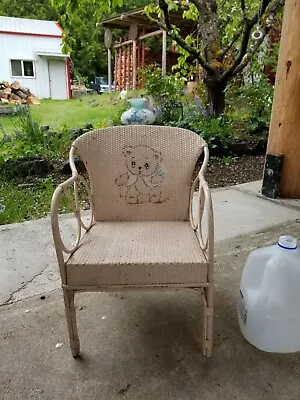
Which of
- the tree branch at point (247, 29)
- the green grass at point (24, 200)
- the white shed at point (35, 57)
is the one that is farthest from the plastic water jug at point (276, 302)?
the white shed at point (35, 57)

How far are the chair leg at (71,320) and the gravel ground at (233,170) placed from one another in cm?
214

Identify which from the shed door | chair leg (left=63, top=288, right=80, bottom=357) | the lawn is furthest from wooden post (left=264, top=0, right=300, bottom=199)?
the shed door

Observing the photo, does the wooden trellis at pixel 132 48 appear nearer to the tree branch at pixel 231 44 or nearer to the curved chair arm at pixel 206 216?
the tree branch at pixel 231 44

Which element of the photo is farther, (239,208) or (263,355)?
(239,208)

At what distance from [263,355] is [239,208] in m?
1.40

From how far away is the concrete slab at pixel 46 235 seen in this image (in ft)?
5.25

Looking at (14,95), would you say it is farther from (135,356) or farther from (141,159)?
(135,356)

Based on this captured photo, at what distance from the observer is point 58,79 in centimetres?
1178

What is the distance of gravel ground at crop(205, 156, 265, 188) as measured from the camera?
323 centimetres

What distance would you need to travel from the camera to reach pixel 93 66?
12586mm

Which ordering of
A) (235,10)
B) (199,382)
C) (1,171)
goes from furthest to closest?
(235,10) < (1,171) < (199,382)

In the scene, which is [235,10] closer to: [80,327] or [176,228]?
[176,228]

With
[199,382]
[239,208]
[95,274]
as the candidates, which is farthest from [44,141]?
[199,382]

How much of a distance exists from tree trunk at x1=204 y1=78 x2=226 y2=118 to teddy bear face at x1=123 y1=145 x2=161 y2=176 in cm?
320
